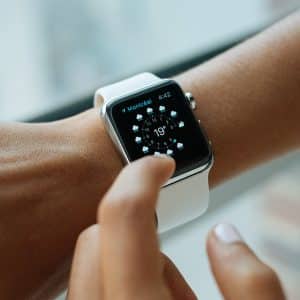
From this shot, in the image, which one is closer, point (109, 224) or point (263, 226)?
point (109, 224)

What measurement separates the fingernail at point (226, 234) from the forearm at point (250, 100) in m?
0.25

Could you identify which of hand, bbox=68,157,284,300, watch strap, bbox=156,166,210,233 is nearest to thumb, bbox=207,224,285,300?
hand, bbox=68,157,284,300

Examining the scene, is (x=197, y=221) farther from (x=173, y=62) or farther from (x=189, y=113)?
(x=189, y=113)

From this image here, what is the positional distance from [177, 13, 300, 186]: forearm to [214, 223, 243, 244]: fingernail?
0.25m

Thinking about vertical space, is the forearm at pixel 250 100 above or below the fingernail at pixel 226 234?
below

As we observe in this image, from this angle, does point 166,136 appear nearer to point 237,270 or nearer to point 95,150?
point 95,150

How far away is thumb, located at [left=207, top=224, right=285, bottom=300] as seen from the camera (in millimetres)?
509

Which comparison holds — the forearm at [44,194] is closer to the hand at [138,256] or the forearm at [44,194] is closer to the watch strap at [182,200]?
the watch strap at [182,200]

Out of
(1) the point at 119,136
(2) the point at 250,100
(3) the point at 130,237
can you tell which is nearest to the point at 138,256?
(3) the point at 130,237

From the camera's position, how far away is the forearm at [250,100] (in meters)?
0.82

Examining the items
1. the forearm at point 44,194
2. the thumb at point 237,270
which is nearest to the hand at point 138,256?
the thumb at point 237,270

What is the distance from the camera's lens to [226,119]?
0.82 metres

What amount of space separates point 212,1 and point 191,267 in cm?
50

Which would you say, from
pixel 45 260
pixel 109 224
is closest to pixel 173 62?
pixel 45 260
